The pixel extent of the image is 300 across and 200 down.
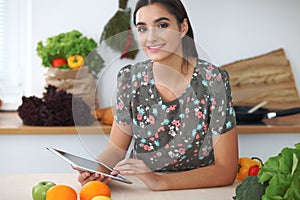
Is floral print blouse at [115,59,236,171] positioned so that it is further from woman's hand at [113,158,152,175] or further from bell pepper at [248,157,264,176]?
bell pepper at [248,157,264,176]

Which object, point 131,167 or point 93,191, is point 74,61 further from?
point 93,191

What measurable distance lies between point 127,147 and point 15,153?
45.5 inches

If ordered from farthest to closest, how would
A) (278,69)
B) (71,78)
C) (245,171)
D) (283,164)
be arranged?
(278,69) < (71,78) < (245,171) < (283,164)

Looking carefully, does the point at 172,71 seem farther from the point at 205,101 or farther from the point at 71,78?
the point at 71,78

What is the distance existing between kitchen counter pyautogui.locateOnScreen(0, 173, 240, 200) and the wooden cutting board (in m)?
1.51

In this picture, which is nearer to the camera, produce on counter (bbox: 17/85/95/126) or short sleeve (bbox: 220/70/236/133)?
short sleeve (bbox: 220/70/236/133)

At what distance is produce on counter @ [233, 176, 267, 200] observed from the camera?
3.76 feet

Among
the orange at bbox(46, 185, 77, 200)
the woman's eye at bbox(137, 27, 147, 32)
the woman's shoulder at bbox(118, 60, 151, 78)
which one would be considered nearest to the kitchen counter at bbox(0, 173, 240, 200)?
the orange at bbox(46, 185, 77, 200)

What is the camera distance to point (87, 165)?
146 cm

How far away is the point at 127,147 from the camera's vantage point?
1674 millimetres

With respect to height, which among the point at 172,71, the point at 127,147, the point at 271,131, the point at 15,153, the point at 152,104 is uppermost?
the point at 172,71

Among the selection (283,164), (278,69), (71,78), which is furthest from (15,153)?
(283,164)

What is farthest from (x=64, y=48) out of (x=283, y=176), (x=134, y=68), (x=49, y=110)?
(x=283, y=176)

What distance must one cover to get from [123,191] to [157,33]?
44 centimetres
